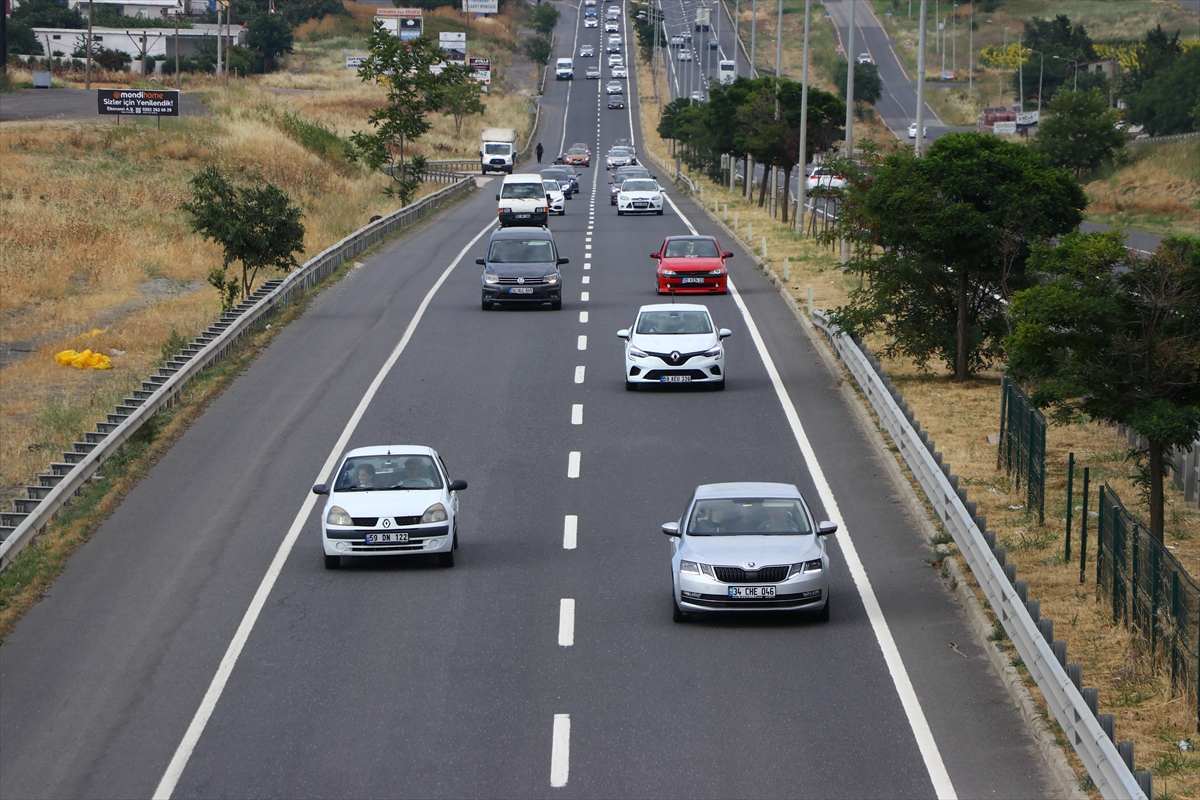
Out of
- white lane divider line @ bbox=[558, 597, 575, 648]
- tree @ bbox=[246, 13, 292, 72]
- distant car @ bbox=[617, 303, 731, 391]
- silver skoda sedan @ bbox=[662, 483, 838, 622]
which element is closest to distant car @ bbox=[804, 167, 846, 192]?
distant car @ bbox=[617, 303, 731, 391]

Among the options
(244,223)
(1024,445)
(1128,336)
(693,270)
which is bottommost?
(1024,445)

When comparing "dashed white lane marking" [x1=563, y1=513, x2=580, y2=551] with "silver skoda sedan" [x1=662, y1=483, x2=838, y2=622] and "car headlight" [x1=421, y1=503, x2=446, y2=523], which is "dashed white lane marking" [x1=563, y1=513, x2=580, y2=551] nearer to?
"car headlight" [x1=421, y1=503, x2=446, y2=523]

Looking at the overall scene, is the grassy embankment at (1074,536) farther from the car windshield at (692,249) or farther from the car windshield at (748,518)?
the car windshield at (692,249)

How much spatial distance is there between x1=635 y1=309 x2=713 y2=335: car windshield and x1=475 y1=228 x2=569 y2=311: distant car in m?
7.75

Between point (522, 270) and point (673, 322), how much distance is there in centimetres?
915

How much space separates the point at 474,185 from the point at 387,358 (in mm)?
53149

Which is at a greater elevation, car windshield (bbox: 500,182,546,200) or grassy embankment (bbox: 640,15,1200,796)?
car windshield (bbox: 500,182,546,200)

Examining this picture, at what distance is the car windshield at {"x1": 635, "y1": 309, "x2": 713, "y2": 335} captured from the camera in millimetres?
28359

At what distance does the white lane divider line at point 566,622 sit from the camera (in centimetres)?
1499

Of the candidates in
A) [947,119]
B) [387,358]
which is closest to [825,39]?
[947,119]

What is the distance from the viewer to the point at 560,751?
1207 cm

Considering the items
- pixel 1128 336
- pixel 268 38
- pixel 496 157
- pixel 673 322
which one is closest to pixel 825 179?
pixel 496 157

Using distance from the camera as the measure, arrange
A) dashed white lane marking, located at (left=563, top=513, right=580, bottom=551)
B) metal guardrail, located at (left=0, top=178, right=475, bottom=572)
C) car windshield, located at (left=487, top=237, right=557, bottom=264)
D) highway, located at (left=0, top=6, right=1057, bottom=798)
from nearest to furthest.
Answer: highway, located at (left=0, top=6, right=1057, bottom=798) < dashed white lane marking, located at (left=563, top=513, right=580, bottom=551) < metal guardrail, located at (left=0, top=178, right=475, bottom=572) < car windshield, located at (left=487, top=237, right=557, bottom=264)

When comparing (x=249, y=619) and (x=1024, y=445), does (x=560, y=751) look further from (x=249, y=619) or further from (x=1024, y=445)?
(x=1024, y=445)
